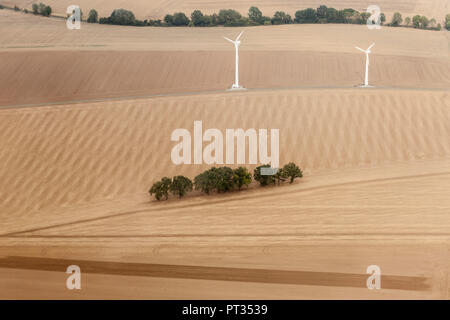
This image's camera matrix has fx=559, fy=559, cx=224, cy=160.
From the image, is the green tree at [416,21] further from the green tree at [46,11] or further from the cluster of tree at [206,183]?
the cluster of tree at [206,183]

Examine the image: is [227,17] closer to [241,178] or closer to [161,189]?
[241,178]

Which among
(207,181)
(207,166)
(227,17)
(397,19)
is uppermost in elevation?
(227,17)

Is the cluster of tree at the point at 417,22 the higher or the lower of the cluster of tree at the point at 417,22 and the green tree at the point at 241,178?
the higher

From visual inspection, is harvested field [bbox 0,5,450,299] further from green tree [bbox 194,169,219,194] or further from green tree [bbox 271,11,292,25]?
green tree [bbox 271,11,292,25]

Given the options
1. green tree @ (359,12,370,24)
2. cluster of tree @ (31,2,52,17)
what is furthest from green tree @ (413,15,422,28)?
cluster of tree @ (31,2,52,17)

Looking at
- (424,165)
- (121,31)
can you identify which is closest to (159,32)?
(121,31)

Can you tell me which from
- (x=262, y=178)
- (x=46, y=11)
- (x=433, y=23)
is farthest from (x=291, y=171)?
(x=46, y=11)

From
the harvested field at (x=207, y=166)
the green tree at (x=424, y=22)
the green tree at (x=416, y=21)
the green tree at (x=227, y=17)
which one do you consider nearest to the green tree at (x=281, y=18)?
the green tree at (x=227, y=17)

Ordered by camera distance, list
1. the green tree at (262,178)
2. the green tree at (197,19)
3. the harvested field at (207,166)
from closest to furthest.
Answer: the harvested field at (207,166) < the green tree at (262,178) < the green tree at (197,19)
